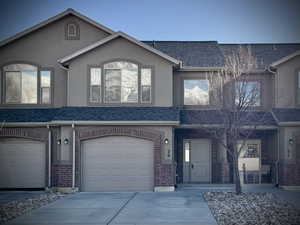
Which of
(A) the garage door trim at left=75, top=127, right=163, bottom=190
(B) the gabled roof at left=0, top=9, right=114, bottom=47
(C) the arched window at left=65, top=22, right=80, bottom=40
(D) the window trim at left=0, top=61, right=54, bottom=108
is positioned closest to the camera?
(A) the garage door trim at left=75, top=127, right=163, bottom=190

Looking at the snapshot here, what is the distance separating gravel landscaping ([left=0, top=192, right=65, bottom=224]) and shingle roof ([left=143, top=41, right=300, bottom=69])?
9.17m

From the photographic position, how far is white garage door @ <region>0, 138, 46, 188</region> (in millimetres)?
19641

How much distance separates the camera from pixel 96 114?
18.8 m

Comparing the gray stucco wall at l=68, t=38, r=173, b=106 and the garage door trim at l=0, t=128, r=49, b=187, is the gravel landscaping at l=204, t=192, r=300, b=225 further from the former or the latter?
the garage door trim at l=0, t=128, r=49, b=187

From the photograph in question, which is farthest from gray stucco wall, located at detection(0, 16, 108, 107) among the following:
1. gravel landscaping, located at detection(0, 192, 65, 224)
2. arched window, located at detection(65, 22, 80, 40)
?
gravel landscaping, located at detection(0, 192, 65, 224)

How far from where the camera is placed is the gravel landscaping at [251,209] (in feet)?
39.4

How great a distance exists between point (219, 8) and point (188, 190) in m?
8.08

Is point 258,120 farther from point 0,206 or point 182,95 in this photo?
point 0,206

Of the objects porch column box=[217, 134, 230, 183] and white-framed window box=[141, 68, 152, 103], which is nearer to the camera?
→ white-framed window box=[141, 68, 152, 103]

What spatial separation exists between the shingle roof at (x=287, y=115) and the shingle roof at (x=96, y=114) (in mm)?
4839

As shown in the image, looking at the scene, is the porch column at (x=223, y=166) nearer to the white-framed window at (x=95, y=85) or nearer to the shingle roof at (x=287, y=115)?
the shingle roof at (x=287, y=115)

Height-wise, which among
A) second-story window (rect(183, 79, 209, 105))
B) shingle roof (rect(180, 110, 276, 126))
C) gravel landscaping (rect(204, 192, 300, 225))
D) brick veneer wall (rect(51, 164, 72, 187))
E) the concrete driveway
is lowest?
the concrete driveway

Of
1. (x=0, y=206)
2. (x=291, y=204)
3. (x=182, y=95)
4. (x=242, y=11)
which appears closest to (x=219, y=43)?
(x=182, y=95)

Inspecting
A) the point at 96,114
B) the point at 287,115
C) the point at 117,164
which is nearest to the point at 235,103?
the point at 287,115
